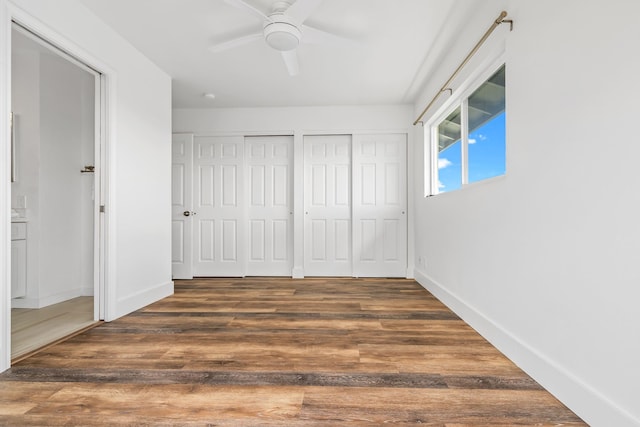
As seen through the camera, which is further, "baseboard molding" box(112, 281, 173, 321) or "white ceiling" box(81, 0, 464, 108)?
"baseboard molding" box(112, 281, 173, 321)

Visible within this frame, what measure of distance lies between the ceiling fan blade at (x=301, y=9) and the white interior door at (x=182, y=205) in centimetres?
303

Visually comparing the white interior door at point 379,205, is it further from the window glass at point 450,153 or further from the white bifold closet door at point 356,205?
the window glass at point 450,153

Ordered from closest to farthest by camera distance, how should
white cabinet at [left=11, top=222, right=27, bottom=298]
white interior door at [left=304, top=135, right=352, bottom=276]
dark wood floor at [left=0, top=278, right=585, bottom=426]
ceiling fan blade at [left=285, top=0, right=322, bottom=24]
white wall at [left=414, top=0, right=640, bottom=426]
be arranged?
white wall at [left=414, top=0, right=640, bottom=426] → dark wood floor at [left=0, top=278, right=585, bottom=426] → ceiling fan blade at [left=285, top=0, right=322, bottom=24] → white cabinet at [left=11, top=222, right=27, bottom=298] → white interior door at [left=304, top=135, right=352, bottom=276]

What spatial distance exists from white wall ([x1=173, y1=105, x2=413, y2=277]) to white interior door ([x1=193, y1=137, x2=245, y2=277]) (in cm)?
24

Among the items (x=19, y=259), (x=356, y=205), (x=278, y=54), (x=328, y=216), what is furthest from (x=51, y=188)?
(x=356, y=205)

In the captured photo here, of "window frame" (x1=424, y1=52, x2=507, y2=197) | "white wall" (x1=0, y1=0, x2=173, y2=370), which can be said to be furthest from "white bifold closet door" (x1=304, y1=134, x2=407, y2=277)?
"white wall" (x1=0, y1=0, x2=173, y2=370)

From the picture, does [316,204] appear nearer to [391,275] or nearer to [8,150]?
[391,275]

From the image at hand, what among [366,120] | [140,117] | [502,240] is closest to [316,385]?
[502,240]

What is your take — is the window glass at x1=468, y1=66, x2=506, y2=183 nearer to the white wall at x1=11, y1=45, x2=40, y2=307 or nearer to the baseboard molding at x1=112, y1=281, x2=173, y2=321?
the baseboard molding at x1=112, y1=281, x2=173, y2=321

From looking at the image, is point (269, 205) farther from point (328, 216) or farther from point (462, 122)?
point (462, 122)

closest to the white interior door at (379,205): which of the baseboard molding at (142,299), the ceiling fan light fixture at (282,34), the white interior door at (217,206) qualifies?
the white interior door at (217,206)

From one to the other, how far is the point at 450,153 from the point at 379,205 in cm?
147

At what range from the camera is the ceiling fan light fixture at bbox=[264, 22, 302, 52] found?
2432 millimetres

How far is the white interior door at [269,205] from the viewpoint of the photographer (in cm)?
494
